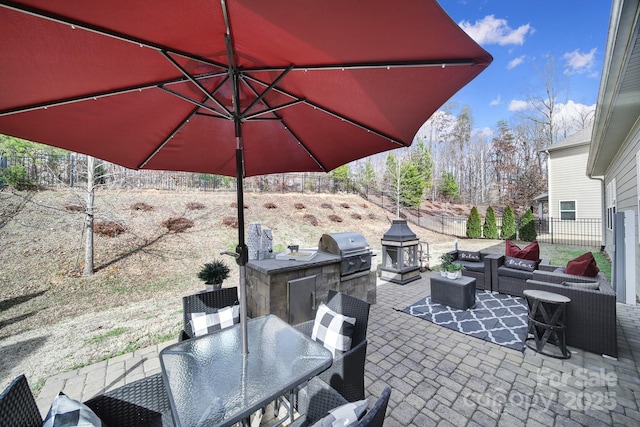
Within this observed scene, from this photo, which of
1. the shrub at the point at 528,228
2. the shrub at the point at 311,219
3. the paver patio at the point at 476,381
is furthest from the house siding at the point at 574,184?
the shrub at the point at 311,219

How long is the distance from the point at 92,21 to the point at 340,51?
115 centimetres

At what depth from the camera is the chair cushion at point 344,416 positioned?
3.75ft

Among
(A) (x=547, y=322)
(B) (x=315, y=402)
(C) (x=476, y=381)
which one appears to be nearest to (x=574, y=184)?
(A) (x=547, y=322)

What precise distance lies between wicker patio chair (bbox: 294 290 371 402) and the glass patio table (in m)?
0.45

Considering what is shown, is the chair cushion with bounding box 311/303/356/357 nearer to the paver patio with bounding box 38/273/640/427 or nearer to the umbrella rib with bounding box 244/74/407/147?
the paver patio with bounding box 38/273/640/427

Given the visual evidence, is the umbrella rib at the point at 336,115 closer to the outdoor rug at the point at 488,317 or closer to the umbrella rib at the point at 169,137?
the umbrella rib at the point at 169,137

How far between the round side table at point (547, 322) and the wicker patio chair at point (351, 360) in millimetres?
2459

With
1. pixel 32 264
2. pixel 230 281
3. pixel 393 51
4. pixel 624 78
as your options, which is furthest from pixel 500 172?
pixel 32 264

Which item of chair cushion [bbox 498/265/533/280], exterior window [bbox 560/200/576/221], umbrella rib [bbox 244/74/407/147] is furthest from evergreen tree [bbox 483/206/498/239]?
umbrella rib [bbox 244/74/407/147]

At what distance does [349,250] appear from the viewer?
12.7 ft

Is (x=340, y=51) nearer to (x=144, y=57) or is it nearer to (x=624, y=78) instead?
(x=144, y=57)

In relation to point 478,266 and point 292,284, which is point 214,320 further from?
point 478,266

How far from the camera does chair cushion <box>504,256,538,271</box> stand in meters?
4.89

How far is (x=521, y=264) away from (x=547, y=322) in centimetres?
222
